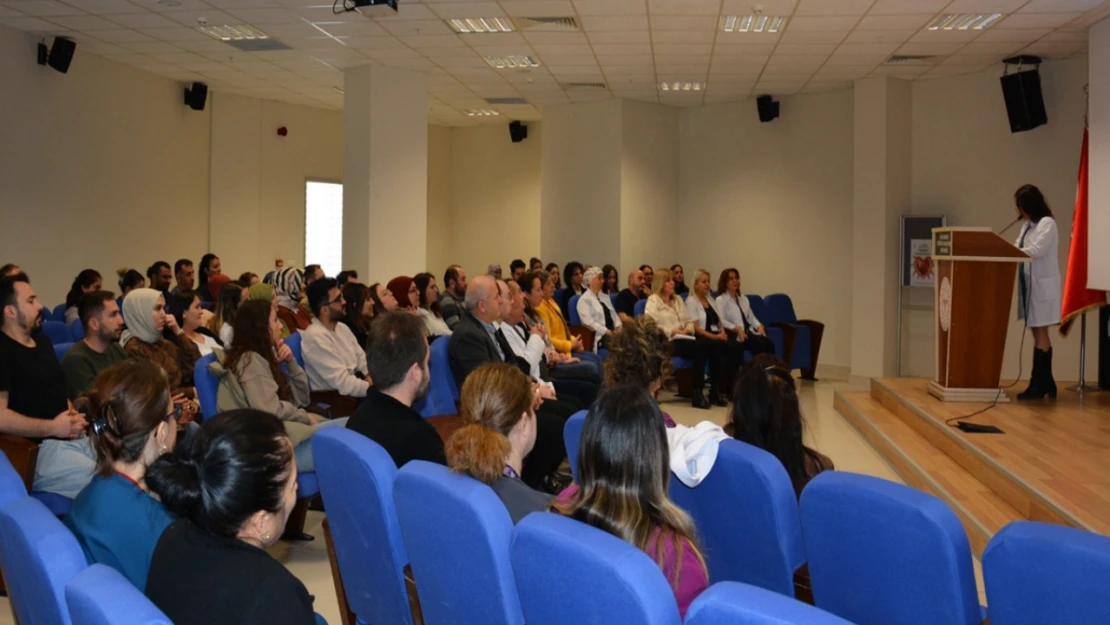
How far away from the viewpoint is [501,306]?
5.90 m

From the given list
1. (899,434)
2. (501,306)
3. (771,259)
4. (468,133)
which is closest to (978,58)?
(771,259)

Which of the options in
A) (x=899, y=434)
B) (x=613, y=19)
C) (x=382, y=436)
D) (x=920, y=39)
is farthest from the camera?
(x=920, y=39)

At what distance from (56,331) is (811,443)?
18.3ft

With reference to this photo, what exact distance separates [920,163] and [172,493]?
11141 millimetres

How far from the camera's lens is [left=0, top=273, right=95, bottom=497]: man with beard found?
12.3 feet

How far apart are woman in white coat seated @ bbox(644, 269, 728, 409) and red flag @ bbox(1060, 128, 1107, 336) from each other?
3.10 m

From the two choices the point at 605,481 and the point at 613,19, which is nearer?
the point at 605,481

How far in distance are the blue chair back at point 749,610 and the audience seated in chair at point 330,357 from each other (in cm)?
427

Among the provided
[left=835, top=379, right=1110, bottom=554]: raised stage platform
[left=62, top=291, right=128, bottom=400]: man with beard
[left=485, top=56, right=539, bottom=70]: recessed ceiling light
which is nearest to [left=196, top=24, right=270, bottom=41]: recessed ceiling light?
[left=485, top=56, right=539, bottom=70]: recessed ceiling light

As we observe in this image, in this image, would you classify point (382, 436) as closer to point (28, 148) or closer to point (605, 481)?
point (605, 481)

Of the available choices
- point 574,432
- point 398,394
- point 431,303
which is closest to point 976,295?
point 431,303

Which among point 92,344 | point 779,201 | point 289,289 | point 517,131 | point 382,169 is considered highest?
point 517,131

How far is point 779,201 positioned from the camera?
12.7 meters

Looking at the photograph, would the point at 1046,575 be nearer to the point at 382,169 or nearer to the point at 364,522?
the point at 364,522
